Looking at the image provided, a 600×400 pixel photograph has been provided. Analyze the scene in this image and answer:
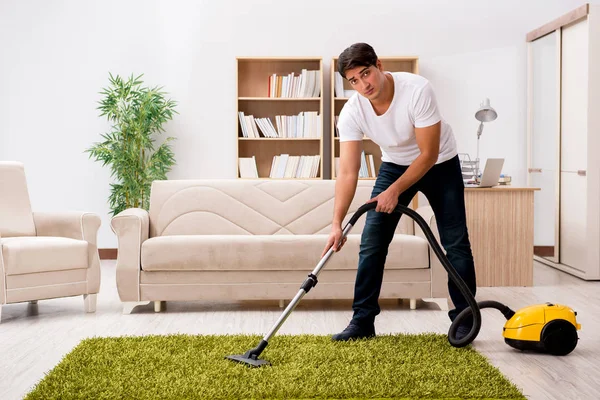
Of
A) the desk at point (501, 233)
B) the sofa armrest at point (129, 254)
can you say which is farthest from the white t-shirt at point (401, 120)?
the desk at point (501, 233)

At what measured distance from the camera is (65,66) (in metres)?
6.02

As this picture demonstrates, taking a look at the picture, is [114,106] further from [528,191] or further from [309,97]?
[528,191]

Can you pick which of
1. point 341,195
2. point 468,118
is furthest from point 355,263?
point 468,118

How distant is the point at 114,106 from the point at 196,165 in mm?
836

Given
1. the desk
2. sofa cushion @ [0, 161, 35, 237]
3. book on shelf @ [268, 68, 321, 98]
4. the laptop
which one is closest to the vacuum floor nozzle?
sofa cushion @ [0, 161, 35, 237]

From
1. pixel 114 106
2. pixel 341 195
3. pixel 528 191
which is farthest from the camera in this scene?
pixel 114 106

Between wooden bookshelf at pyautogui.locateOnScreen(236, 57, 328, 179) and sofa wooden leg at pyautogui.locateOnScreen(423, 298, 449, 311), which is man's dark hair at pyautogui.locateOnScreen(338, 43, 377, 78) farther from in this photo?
wooden bookshelf at pyautogui.locateOnScreen(236, 57, 328, 179)

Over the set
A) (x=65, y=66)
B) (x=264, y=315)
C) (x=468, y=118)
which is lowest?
(x=264, y=315)

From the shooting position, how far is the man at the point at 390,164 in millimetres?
2816

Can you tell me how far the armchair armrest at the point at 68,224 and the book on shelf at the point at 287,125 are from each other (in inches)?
78.1

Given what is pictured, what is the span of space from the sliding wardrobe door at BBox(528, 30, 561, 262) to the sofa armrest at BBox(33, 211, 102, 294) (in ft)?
11.1

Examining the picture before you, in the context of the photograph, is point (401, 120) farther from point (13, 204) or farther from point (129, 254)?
point (13, 204)

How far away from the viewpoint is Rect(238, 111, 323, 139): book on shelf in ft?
19.1

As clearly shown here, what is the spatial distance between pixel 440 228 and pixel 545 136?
2.97m
